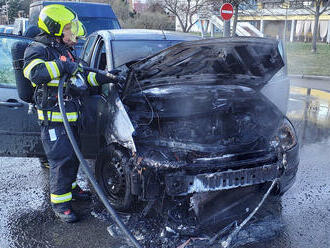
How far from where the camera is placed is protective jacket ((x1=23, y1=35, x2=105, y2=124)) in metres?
3.01

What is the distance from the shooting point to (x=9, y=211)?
3.58 m

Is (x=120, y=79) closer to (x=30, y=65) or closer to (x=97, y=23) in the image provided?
(x=30, y=65)

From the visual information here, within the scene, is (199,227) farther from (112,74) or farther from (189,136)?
(112,74)

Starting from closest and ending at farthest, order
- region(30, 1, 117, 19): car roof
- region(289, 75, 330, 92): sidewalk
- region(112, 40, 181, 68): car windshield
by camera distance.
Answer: region(112, 40, 181, 68): car windshield < region(30, 1, 117, 19): car roof < region(289, 75, 330, 92): sidewalk

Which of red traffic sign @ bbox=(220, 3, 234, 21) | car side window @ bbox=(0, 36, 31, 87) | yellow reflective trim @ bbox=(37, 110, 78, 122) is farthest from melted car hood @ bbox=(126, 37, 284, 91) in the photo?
red traffic sign @ bbox=(220, 3, 234, 21)

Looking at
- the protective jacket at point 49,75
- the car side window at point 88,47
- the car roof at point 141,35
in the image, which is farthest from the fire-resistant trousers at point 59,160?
the car side window at point 88,47

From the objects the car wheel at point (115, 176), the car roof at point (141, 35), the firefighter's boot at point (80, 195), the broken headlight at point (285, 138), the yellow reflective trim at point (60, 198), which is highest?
the car roof at point (141, 35)

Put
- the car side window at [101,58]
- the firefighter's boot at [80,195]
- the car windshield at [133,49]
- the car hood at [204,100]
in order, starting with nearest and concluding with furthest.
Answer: the car hood at [204,100]
the firefighter's boot at [80,195]
the car windshield at [133,49]
the car side window at [101,58]

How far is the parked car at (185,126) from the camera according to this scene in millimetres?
2883

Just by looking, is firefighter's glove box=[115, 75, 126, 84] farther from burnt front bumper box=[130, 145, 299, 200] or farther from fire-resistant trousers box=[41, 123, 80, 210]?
burnt front bumper box=[130, 145, 299, 200]

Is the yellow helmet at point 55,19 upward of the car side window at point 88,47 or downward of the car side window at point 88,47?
upward

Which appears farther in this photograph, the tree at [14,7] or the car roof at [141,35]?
the tree at [14,7]

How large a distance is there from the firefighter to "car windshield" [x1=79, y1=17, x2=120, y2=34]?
6.70 meters

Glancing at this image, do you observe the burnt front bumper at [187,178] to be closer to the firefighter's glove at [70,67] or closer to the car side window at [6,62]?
the firefighter's glove at [70,67]
